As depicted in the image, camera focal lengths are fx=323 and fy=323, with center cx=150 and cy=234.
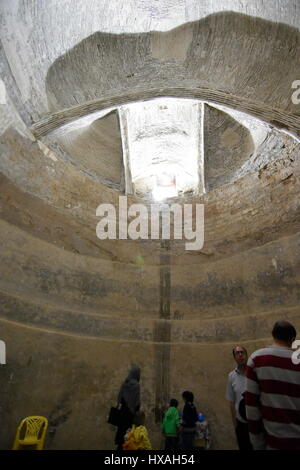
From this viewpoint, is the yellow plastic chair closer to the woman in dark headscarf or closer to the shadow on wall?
the woman in dark headscarf

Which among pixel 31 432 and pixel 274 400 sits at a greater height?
pixel 274 400

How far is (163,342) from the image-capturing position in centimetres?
577

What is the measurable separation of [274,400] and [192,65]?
6.36 meters

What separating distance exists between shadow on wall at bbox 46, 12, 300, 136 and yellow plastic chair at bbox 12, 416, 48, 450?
5.27m

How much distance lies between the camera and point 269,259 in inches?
224

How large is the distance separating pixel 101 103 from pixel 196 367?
529 centimetres

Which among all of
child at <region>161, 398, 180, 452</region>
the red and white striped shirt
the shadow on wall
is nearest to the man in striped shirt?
the red and white striped shirt

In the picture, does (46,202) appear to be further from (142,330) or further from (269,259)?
(269,259)

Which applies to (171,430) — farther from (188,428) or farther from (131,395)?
(131,395)

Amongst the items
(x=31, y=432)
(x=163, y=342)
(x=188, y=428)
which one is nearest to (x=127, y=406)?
(x=188, y=428)

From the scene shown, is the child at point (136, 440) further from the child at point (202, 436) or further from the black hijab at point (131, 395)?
the child at point (202, 436)

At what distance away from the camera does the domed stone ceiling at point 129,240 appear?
498cm
